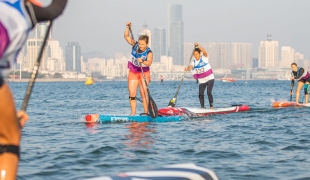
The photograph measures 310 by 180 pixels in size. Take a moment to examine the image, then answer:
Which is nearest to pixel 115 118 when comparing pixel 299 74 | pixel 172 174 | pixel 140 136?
pixel 140 136

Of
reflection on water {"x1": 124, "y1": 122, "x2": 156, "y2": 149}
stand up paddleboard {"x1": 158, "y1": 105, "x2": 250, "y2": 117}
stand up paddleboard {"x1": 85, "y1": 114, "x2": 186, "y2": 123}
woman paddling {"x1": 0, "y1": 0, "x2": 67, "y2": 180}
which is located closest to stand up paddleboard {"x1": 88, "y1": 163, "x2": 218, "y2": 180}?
woman paddling {"x1": 0, "y1": 0, "x2": 67, "y2": 180}

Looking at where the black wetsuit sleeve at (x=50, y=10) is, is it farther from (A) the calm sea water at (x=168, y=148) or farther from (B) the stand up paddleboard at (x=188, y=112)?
(B) the stand up paddleboard at (x=188, y=112)

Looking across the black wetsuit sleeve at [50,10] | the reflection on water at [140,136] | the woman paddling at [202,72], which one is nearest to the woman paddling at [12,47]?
the black wetsuit sleeve at [50,10]

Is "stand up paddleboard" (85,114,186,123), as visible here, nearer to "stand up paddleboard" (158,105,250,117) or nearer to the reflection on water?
the reflection on water

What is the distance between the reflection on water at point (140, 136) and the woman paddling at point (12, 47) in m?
5.32

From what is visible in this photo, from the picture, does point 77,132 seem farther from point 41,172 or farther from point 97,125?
point 41,172

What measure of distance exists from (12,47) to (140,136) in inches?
292

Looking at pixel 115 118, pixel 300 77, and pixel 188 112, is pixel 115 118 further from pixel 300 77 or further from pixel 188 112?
pixel 300 77

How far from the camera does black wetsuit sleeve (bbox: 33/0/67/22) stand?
157 inches

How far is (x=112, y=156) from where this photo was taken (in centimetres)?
859

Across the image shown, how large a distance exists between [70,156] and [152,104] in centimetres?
540

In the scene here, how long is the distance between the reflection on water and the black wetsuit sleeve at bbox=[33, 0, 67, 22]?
5448mm

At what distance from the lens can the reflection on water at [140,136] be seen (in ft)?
32.1

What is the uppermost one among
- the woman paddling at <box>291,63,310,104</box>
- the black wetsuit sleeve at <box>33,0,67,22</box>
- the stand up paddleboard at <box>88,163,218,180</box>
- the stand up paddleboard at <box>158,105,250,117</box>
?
the black wetsuit sleeve at <box>33,0,67,22</box>
